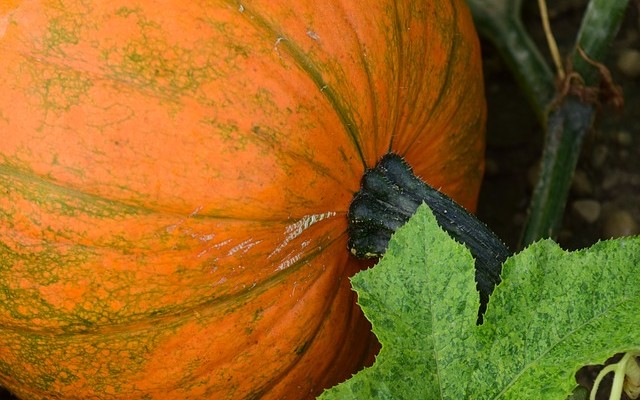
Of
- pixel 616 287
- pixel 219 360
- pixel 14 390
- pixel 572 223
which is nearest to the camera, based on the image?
pixel 616 287

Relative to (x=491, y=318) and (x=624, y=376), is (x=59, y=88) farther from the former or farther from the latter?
(x=624, y=376)

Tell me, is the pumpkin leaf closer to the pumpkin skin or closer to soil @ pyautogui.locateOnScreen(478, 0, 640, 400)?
the pumpkin skin

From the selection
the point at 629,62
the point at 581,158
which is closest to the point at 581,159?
the point at 581,158

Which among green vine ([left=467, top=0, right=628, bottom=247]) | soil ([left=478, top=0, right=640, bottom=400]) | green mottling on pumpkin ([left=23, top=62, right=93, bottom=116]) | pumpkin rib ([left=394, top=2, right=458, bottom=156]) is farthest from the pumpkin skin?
soil ([left=478, top=0, right=640, bottom=400])

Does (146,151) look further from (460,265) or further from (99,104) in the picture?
(460,265)

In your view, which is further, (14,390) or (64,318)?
(14,390)

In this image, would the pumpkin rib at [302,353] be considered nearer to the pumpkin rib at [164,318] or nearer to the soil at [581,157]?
the pumpkin rib at [164,318]

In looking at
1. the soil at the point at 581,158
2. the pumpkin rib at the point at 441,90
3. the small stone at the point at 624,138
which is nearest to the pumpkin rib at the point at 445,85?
the pumpkin rib at the point at 441,90

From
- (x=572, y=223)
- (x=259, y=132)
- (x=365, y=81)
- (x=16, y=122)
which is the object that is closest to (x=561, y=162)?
(x=572, y=223)
